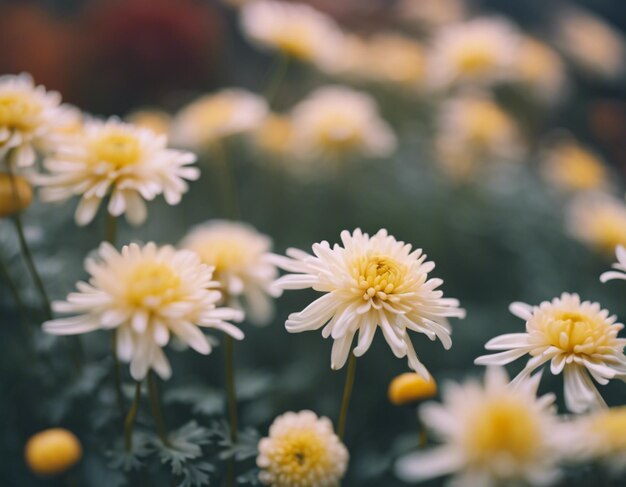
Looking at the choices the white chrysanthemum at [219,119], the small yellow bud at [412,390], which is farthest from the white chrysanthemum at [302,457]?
the white chrysanthemum at [219,119]

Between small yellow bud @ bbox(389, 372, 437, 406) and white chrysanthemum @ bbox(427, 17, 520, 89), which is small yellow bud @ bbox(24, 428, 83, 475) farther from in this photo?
white chrysanthemum @ bbox(427, 17, 520, 89)

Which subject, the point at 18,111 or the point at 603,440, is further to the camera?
the point at 18,111

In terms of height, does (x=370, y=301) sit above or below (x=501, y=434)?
above

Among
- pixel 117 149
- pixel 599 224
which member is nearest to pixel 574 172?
pixel 599 224

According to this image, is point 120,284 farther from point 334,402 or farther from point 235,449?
point 334,402

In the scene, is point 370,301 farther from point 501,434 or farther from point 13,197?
point 13,197

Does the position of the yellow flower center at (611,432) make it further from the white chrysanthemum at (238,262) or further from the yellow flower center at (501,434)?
the white chrysanthemum at (238,262)
